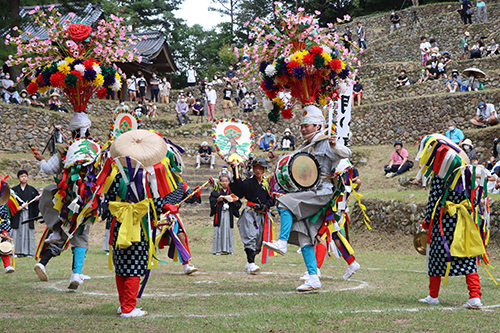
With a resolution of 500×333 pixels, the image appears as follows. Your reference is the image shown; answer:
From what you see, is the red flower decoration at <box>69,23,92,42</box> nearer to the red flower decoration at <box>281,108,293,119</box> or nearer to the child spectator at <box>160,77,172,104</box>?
the red flower decoration at <box>281,108,293,119</box>

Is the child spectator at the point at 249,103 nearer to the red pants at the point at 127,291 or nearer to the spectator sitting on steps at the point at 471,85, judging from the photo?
the spectator sitting on steps at the point at 471,85

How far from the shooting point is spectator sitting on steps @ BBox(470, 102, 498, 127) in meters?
17.9

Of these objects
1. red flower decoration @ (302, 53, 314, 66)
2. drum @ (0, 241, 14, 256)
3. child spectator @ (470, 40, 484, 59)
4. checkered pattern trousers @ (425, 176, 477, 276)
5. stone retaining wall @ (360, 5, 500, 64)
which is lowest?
drum @ (0, 241, 14, 256)

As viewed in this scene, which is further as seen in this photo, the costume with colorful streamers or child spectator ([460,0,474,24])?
child spectator ([460,0,474,24])

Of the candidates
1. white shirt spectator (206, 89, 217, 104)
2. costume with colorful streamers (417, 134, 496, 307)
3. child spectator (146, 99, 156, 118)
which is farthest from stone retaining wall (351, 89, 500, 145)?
costume with colorful streamers (417, 134, 496, 307)

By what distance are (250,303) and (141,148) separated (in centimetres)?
205

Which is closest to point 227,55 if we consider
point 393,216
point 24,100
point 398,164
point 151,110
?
point 151,110

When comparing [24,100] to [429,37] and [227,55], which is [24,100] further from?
[429,37]

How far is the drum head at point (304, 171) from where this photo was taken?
643 cm

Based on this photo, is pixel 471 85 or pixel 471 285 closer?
pixel 471 285

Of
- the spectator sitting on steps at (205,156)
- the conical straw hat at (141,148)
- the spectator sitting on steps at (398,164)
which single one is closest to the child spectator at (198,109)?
the spectator sitting on steps at (205,156)

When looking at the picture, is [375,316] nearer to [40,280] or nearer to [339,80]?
[339,80]

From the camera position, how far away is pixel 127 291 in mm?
4984

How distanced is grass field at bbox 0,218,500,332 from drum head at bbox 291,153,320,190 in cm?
136
